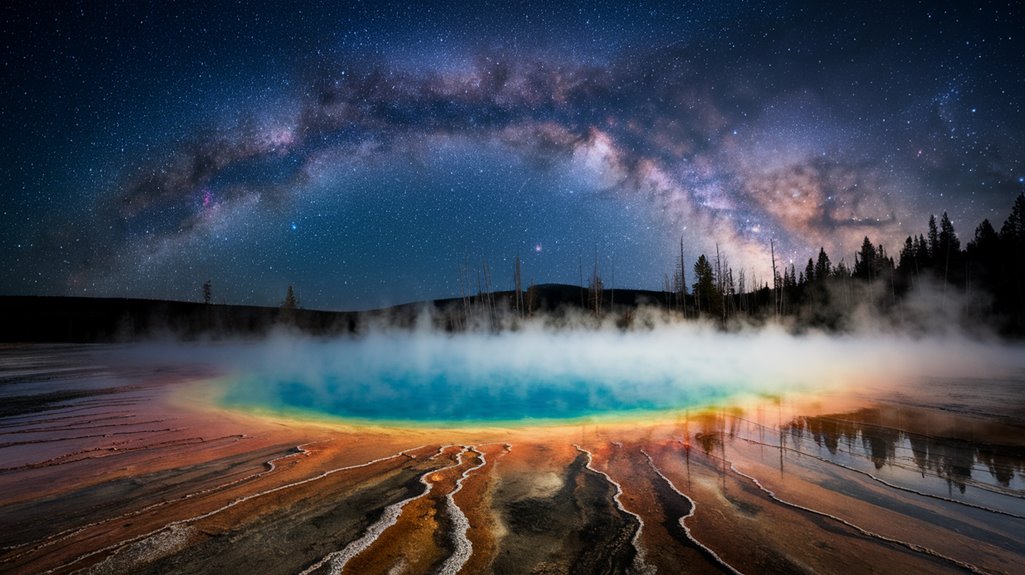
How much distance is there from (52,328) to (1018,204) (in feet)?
339

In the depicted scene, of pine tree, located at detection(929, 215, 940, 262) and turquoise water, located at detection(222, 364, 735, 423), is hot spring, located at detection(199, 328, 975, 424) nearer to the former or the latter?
turquoise water, located at detection(222, 364, 735, 423)

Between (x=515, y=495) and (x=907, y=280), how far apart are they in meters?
55.7

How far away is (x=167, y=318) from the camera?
6316 cm

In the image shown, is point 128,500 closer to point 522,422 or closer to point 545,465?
point 545,465

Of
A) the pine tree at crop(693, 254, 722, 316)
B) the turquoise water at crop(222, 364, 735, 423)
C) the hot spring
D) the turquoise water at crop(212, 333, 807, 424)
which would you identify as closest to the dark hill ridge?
the pine tree at crop(693, 254, 722, 316)

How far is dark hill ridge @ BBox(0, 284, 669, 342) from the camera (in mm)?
48094

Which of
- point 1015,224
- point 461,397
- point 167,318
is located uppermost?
point 1015,224

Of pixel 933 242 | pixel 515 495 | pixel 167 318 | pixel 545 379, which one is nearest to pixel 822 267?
pixel 933 242

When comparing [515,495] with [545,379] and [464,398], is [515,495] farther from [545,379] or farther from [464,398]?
[545,379]

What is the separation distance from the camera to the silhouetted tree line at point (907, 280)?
3262 centimetres

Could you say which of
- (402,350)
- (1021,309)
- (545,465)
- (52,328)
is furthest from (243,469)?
(52,328)

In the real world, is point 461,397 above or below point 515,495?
below

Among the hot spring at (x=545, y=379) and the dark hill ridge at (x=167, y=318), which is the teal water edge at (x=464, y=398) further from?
the dark hill ridge at (x=167, y=318)

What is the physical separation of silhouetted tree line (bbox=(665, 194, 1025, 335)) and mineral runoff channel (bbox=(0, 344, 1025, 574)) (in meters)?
36.1
